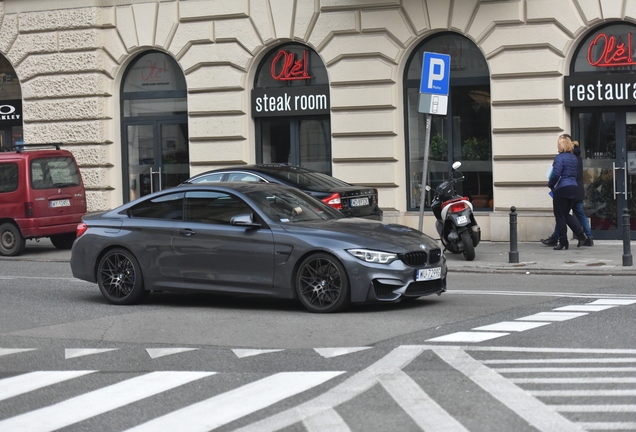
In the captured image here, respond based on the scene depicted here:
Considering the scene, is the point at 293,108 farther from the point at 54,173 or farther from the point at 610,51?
the point at 610,51

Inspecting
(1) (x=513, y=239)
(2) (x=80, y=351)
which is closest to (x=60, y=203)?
(1) (x=513, y=239)

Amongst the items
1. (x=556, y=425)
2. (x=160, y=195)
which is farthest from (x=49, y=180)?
(x=556, y=425)

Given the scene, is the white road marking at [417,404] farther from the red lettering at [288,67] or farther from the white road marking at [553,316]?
the red lettering at [288,67]

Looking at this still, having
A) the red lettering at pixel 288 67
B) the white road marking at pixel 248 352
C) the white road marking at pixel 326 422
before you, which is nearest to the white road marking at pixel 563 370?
the white road marking at pixel 326 422

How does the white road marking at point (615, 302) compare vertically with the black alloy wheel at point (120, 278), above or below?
below

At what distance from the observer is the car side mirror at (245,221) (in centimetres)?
1077

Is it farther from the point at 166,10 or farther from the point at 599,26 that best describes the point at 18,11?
the point at 599,26

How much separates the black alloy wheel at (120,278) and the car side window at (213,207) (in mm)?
879

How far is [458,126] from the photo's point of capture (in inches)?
774

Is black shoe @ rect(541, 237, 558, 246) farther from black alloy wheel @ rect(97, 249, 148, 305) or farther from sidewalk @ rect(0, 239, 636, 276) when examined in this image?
black alloy wheel @ rect(97, 249, 148, 305)

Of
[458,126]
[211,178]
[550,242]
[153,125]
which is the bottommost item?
[550,242]

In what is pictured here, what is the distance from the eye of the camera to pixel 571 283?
1292cm

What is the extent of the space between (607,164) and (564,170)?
1666mm

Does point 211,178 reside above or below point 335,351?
above
